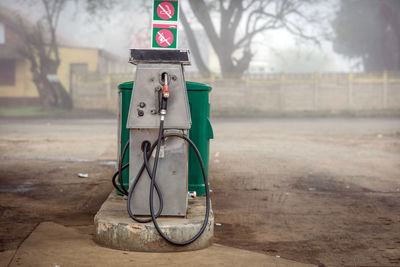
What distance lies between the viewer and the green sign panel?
24.3ft

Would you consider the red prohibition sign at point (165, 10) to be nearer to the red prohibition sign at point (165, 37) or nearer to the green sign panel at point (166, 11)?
the green sign panel at point (166, 11)

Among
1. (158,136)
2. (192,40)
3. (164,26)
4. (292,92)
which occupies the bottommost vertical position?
(158,136)

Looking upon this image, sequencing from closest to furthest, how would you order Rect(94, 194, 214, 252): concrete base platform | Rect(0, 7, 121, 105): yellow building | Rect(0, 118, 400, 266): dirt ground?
1. Rect(94, 194, 214, 252): concrete base platform
2. Rect(0, 118, 400, 266): dirt ground
3. Rect(0, 7, 121, 105): yellow building

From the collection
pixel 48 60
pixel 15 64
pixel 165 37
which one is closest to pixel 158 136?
pixel 165 37

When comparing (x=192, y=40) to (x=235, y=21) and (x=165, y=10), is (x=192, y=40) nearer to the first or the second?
(x=235, y=21)

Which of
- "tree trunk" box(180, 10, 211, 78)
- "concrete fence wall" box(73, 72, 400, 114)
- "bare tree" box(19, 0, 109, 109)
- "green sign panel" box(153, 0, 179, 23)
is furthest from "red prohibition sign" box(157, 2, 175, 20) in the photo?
"tree trunk" box(180, 10, 211, 78)

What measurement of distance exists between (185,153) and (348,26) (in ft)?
143

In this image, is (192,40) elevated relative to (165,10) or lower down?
elevated

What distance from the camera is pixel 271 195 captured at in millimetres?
6773

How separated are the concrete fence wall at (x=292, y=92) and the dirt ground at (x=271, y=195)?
2152 centimetres

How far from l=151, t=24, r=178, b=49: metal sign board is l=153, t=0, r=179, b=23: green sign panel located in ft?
0.33

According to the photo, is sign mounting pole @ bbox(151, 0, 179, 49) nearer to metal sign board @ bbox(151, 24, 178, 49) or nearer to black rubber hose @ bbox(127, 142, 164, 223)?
metal sign board @ bbox(151, 24, 178, 49)

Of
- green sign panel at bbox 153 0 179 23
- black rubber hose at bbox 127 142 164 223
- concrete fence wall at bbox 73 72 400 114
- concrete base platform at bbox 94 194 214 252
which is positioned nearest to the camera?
concrete base platform at bbox 94 194 214 252

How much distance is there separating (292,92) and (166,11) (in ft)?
89.0
